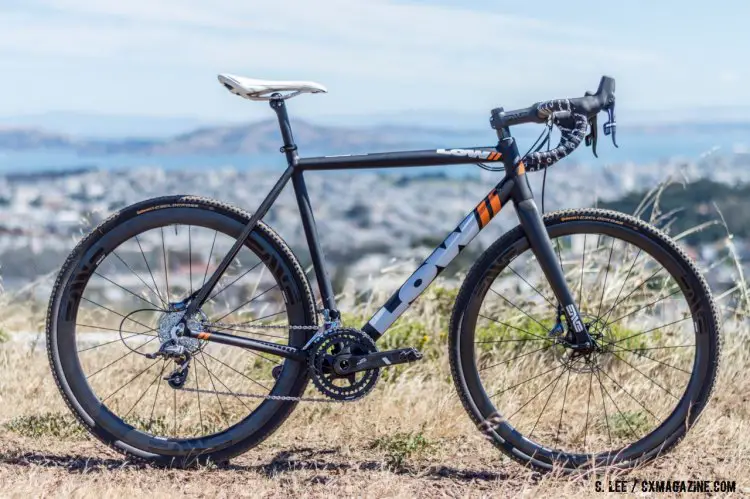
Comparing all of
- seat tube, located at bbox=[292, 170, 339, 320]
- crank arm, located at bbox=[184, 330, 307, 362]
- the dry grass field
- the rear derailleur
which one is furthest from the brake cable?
the rear derailleur

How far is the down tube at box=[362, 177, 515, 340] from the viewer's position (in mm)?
3770

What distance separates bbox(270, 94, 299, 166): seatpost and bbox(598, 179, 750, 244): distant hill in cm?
311

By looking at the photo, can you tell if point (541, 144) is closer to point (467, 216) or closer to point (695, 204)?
point (467, 216)

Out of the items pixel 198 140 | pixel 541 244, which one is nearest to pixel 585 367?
pixel 541 244

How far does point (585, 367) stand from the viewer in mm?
3850

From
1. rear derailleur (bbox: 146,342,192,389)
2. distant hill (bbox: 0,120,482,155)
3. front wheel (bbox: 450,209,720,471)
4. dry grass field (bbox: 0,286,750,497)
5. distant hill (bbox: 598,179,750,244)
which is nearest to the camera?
dry grass field (bbox: 0,286,750,497)

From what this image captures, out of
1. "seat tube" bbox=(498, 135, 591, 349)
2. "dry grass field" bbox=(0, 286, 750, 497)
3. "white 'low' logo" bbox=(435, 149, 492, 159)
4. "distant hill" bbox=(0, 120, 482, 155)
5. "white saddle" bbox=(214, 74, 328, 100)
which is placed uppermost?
"distant hill" bbox=(0, 120, 482, 155)

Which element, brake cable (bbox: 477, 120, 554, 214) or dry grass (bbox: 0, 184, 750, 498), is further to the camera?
brake cable (bbox: 477, 120, 554, 214)

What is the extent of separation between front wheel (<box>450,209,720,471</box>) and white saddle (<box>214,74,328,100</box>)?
0.98 metres

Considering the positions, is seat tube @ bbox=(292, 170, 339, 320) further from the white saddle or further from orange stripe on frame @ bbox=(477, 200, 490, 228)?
orange stripe on frame @ bbox=(477, 200, 490, 228)

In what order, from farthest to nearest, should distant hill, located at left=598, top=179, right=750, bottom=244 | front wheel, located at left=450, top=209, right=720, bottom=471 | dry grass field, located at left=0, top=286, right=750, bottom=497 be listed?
distant hill, located at left=598, top=179, right=750, bottom=244, front wheel, located at left=450, top=209, right=720, bottom=471, dry grass field, located at left=0, top=286, right=750, bottom=497

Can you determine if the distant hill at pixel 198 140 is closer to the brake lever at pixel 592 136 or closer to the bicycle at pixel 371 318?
the bicycle at pixel 371 318

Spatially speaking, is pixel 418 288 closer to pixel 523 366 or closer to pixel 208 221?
pixel 208 221

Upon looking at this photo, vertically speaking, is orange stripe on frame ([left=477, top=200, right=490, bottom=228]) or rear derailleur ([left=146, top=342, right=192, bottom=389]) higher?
orange stripe on frame ([left=477, top=200, right=490, bottom=228])
